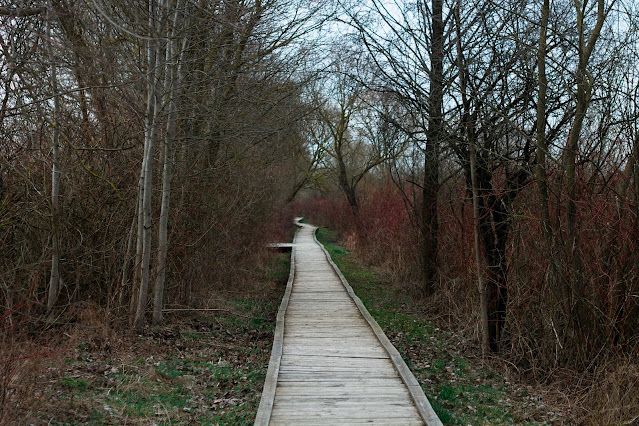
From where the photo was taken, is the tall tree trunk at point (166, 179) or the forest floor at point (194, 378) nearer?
the forest floor at point (194, 378)

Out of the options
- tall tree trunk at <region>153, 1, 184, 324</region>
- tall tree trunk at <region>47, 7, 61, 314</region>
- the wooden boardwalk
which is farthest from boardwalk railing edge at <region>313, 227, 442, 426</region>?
tall tree trunk at <region>47, 7, 61, 314</region>

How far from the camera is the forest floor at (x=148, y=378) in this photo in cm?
440

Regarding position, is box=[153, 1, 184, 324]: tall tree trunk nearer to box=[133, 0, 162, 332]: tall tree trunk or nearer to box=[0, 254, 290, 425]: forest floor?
box=[133, 0, 162, 332]: tall tree trunk

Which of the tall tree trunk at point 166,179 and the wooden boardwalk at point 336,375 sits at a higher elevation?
the tall tree trunk at point 166,179

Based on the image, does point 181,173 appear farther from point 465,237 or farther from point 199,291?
point 465,237

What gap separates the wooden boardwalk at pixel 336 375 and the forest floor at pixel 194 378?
33 cm

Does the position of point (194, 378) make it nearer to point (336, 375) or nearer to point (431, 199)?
point (336, 375)

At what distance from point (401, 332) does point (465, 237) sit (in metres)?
1.76

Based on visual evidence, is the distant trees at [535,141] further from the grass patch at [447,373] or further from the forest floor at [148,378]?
the forest floor at [148,378]

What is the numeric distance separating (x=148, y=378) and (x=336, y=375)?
6.07 feet

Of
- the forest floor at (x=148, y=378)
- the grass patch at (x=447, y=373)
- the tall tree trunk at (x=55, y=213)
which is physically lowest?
the grass patch at (x=447, y=373)

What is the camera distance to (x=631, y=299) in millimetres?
5379

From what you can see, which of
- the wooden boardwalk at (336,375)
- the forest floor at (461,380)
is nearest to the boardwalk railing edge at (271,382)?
the wooden boardwalk at (336,375)

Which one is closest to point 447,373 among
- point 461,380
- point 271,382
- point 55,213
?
point 461,380
